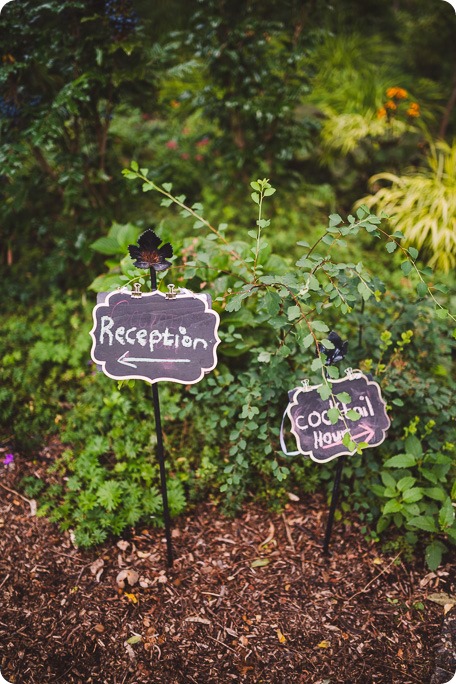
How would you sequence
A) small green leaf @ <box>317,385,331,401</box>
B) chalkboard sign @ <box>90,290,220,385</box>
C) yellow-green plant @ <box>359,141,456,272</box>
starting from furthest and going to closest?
yellow-green plant @ <box>359,141,456,272</box>, chalkboard sign @ <box>90,290,220,385</box>, small green leaf @ <box>317,385,331,401</box>

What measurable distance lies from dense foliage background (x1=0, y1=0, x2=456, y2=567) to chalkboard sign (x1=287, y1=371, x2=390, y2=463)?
6.1 inches

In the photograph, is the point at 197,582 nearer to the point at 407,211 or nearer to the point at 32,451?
the point at 32,451

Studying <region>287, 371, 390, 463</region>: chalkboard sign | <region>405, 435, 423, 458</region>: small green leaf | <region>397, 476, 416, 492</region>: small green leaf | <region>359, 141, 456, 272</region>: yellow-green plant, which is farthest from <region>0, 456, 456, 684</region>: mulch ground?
<region>359, 141, 456, 272</region>: yellow-green plant

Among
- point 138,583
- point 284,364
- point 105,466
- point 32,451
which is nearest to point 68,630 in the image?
point 138,583

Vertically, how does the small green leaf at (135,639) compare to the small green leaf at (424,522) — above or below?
below

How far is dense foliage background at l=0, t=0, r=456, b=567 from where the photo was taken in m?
2.11

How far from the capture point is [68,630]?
1.93 meters

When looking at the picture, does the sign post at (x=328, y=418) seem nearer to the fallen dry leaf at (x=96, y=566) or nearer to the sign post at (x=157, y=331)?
the sign post at (x=157, y=331)

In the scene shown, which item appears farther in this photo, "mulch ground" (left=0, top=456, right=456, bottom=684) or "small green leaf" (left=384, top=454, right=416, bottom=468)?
"small green leaf" (left=384, top=454, right=416, bottom=468)

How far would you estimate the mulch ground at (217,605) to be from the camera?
183 centimetres

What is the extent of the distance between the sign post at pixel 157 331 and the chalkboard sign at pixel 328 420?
431mm

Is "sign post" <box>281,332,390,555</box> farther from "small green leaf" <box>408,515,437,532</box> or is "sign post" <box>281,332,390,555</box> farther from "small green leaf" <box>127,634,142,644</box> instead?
"small green leaf" <box>127,634,142,644</box>

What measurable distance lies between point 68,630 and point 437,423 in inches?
75.0

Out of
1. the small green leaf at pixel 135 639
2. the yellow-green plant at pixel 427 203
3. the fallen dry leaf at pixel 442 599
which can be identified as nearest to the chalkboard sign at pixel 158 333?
the small green leaf at pixel 135 639
